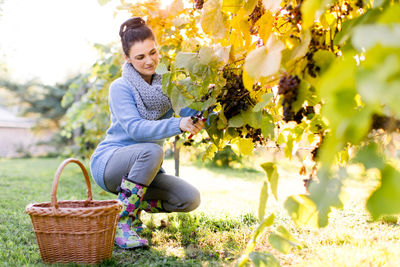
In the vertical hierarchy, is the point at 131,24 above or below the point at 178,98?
above

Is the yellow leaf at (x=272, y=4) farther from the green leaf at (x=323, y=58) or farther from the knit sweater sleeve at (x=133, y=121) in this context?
the knit sweater sleeve at (x=133, y=121)

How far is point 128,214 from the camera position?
1697mm

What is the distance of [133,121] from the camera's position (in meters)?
1.72

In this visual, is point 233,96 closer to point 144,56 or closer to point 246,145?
point 246,145

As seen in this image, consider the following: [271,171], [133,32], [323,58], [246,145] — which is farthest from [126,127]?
[323,58]

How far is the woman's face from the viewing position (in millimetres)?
1851

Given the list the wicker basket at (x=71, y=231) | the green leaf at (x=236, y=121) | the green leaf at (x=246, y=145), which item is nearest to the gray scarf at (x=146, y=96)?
the wicker basket at (x=71, y=231)

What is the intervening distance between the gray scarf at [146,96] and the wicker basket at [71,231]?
580mm

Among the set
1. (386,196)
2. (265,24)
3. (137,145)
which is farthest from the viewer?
(137,145)

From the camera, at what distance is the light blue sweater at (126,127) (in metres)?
1.58

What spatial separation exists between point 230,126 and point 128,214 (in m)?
0.78

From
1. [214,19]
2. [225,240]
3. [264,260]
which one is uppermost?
[214,19]

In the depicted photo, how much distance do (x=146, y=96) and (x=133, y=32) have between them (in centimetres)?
32

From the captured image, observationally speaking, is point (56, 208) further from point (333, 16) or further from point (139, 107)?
point (333, 16)
